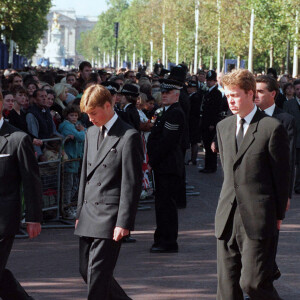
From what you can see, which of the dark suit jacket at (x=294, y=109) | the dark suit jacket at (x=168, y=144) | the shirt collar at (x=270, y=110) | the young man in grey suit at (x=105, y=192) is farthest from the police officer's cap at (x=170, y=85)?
the dark suit jacket at (x=294, y=109)

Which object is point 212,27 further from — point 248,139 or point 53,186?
point 248,139

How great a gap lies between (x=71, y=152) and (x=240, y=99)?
6.10m

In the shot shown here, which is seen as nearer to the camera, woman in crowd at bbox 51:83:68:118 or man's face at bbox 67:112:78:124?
man's face at bbox 67:112:78:124

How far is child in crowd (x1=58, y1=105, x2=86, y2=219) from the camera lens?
37.2 feet

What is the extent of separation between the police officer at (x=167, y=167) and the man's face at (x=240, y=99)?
370 centimetres

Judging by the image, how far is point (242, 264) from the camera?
5.61 metres

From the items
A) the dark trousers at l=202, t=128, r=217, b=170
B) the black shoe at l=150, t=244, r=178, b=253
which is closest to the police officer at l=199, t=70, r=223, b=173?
the dark trousers at l=202, t=128, r=217, b=170

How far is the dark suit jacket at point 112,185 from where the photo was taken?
584 centimetres

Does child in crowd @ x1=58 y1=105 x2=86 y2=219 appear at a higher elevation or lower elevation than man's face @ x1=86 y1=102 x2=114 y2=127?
lower

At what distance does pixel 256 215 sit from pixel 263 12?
4400 cm

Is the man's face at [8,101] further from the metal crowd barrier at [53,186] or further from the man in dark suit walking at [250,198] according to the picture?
the man in dark suit walking at [250,198]

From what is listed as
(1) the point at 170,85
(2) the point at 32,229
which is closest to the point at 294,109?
(1) the point at 170,85

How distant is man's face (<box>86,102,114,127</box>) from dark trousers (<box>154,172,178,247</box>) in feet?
11.7

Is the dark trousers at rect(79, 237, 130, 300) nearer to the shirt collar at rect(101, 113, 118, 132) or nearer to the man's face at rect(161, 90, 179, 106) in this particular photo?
the shirt collar at rect(101, 113, 118, 132)
